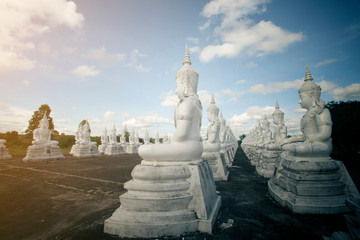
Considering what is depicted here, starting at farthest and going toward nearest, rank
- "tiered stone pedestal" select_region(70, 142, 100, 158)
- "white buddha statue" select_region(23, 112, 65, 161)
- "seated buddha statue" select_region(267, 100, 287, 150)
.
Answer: "tiered stone pedestal" select_region(70, 142, 100, 158) < "white buddha statue" select_region(23, 112, 65, 161) < "seated buddha statue" select_region(267, 100, 287, 150)

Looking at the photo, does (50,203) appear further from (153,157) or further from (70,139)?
(70,139)

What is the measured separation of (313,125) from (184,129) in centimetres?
302

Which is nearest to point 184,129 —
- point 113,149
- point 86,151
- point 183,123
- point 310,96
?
point 183,123

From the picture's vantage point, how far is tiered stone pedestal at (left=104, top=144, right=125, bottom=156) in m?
19.9

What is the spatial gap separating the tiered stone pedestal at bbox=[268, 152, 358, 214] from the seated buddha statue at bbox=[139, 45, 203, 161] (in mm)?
2086

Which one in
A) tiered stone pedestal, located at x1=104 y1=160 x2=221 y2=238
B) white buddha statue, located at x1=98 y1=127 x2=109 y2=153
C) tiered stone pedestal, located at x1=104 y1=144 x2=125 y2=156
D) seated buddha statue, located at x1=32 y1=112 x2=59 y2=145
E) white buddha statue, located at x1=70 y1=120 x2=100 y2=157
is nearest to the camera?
tiered stone pedestal, located at x1=104 y1=160 x2=221 y2=238

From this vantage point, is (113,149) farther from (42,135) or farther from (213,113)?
(213,113)

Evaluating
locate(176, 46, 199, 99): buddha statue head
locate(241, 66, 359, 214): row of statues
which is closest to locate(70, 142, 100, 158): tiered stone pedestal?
locate(176, 46, 199, 99): buddha statue head

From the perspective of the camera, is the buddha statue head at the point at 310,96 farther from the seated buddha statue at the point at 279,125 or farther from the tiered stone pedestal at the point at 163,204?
the seated buddha statue at the point at 279,125

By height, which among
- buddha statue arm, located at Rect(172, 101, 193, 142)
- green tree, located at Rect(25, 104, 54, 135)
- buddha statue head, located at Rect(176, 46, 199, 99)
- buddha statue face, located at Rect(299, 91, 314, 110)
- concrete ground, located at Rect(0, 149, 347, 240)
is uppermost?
green tree, located at Rect(25, 104, 54, 135)

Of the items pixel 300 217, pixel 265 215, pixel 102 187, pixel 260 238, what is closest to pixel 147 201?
pixel 260 238

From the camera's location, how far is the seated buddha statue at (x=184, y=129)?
2943 millimetres

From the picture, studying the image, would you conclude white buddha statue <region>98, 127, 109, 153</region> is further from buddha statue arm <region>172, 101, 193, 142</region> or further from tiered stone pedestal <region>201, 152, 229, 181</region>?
buddha statue arm <region>172, 101, 193, 142</region>

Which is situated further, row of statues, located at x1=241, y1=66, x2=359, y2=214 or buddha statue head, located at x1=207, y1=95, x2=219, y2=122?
buddha statue head, located at x1=207, y1=95, x2=219, y2=122
